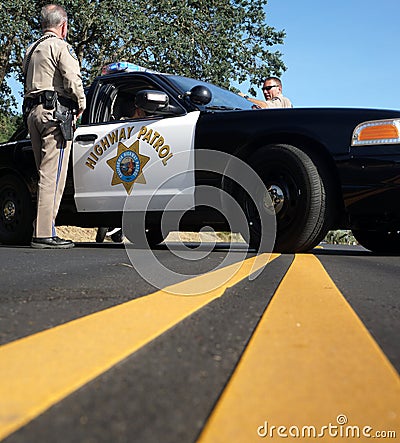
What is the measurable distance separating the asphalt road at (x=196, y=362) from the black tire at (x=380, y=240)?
354cm

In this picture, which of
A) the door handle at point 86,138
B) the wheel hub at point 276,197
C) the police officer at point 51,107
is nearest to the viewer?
the wheel hub at point 276,197

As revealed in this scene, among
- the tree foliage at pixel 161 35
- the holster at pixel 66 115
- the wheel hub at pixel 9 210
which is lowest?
the wheel hub at pixel 9 210

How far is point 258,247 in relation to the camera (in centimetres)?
492

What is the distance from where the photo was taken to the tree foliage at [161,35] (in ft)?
59.5

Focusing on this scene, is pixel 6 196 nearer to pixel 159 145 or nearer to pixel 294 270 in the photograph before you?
pixel 159 145

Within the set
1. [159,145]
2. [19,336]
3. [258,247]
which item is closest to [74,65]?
[159,145]

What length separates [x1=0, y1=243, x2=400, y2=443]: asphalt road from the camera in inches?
37.9

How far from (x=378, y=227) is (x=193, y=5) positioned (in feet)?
55.5

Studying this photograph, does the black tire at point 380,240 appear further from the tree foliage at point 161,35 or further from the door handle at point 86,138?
the tree foliage at point 161,35

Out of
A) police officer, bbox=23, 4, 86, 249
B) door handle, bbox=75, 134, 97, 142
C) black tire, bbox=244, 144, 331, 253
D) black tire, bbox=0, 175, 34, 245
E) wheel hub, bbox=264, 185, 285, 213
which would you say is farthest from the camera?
black tire, bbox=0, 175, 34, 245

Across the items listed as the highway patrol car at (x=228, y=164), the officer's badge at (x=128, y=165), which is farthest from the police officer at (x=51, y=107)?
the officer's badge at (x=128, y=165)

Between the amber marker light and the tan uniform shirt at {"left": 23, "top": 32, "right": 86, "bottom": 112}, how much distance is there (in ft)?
7.45

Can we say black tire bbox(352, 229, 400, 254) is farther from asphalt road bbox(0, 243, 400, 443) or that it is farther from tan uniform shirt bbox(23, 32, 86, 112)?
asphalt road bbox(0, 243, 400, 443)

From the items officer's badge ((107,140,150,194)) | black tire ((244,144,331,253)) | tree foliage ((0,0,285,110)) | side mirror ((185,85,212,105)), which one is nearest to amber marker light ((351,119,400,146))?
black tire ((244,144,331,253))
